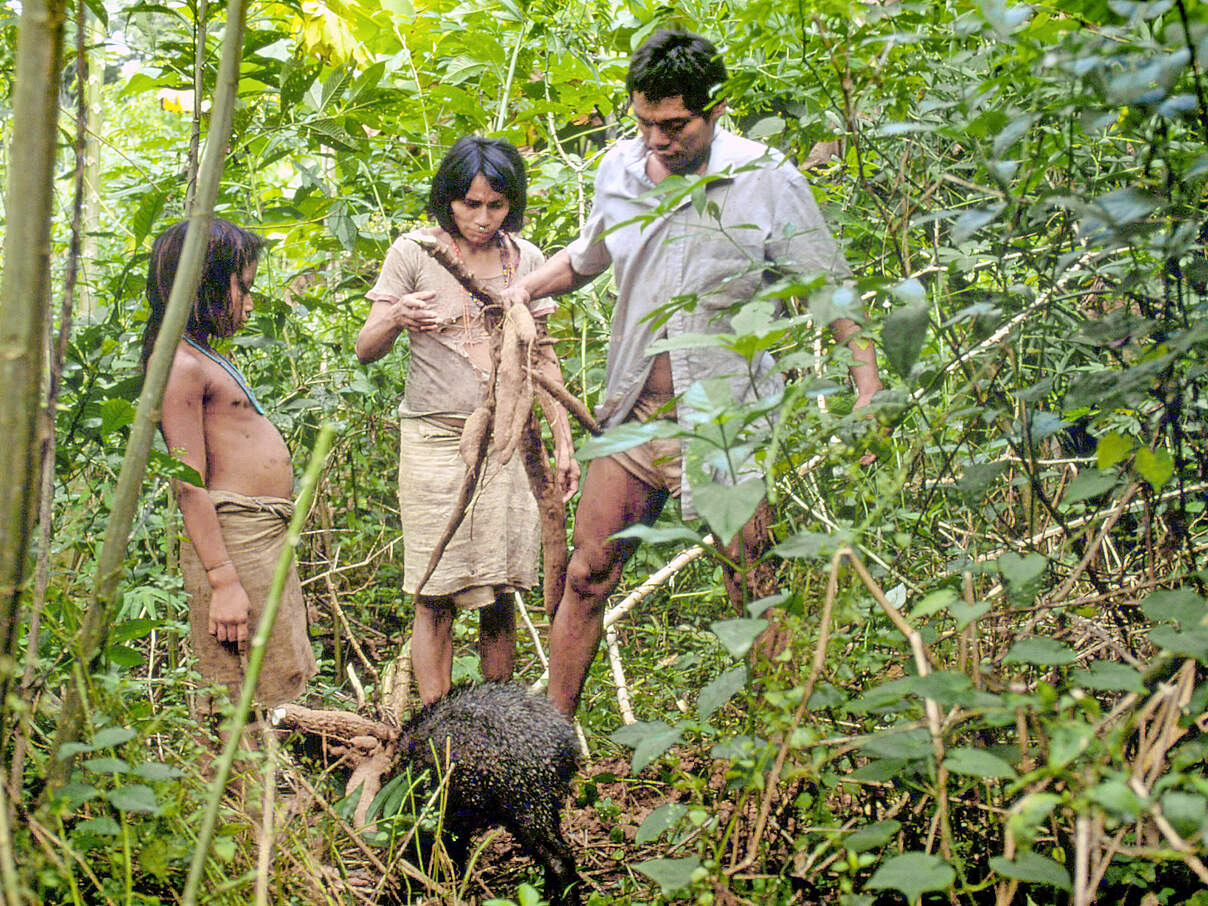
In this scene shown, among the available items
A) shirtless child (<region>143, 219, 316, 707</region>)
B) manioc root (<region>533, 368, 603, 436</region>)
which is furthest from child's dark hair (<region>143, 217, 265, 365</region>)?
manioc root (<region>533, 368, 603, 436</region>)

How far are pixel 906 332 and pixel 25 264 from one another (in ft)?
3.88

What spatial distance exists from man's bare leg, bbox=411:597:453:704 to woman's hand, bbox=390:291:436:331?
884 millimetres

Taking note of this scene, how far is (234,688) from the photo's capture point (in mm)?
2686

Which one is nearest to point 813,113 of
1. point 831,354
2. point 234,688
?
point 831,354

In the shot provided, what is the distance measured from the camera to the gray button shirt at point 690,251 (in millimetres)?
2535

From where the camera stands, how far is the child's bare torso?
260 centimetres

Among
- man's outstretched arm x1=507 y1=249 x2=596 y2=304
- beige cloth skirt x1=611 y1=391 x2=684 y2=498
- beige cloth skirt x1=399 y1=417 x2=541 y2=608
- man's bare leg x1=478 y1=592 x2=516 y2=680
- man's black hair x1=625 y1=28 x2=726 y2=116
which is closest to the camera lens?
man's black hair x1=625 y1=28 x2=726 y2=116

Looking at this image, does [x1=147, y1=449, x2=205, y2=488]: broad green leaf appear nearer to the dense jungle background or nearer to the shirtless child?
the dense jungle background

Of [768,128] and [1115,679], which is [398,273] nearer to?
[768,128]

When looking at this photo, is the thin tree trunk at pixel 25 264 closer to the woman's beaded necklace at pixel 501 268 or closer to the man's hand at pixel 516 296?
the man's hand at pixel 516 296

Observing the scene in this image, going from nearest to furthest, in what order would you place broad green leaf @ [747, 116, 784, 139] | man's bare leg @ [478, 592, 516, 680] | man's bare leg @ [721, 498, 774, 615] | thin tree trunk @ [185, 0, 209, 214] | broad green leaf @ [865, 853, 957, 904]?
broad green leaf @ [865, 853, 957, 904] → thin tree trunk @ [185, 0, 209, 214] → broad green leaf @ [747, 116, 784, 139] → man's bare leg @ [721, 498, 774, 615] → man's bare leg @ [478, 592, 516, 680]

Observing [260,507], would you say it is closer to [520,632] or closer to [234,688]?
[234,688]

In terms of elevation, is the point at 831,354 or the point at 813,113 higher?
the point at 813,113

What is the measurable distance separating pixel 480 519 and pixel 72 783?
1846 mm
